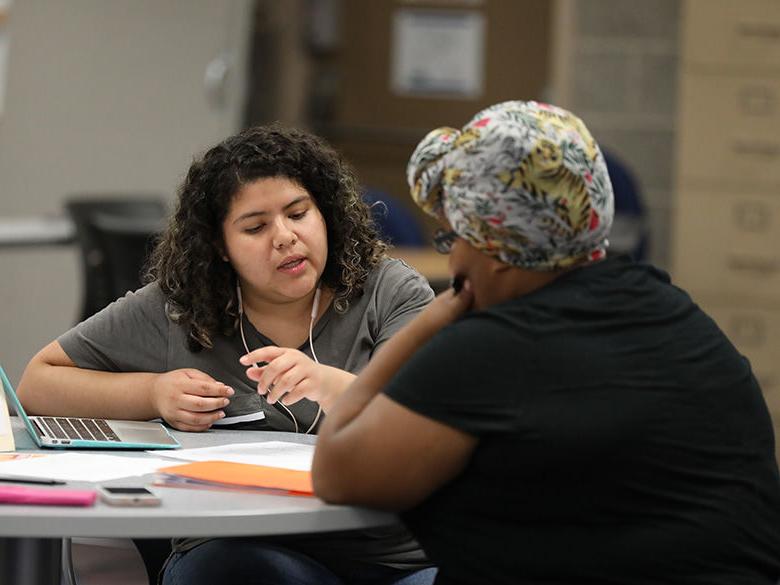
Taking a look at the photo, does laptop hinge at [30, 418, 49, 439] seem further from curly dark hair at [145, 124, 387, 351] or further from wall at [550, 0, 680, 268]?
wall at [550, 0, 680, 268]

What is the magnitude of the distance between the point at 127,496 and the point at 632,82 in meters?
4.37

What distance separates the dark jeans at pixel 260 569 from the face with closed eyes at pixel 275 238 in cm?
42

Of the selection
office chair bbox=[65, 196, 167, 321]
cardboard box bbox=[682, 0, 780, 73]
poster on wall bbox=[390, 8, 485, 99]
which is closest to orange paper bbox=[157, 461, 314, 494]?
office chair bbox=[65, 196, 167, 321]

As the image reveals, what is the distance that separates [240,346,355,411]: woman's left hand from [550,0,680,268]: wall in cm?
378

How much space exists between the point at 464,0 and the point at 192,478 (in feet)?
16.9

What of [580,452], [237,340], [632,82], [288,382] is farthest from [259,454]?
[632,82]

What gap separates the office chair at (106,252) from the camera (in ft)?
13.6

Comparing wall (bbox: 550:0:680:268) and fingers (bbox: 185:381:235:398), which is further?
wall (bbox: 550:0:680:268)

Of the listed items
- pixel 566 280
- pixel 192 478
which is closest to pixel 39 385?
pixel 192 478

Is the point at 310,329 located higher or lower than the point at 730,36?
lower

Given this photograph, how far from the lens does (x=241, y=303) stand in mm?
2105

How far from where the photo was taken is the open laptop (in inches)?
71.4

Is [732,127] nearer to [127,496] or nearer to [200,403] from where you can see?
[200,403]

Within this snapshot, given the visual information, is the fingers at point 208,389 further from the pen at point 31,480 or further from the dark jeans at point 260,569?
the pen at point 31,480
